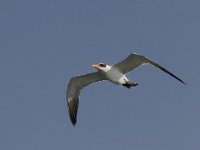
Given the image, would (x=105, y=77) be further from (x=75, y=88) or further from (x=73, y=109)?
(x=73, y=109)

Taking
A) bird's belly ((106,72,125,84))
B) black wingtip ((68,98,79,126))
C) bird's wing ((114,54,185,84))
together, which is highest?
bird's wing ((114,54,185,84))

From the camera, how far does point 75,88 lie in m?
41.5

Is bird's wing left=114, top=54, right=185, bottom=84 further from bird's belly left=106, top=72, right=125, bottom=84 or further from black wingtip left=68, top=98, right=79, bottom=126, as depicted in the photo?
black wingtip left=68, top=98, right=79, bottom=126

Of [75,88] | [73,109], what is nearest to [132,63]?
[75,88]

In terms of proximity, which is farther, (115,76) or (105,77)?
(105,77)

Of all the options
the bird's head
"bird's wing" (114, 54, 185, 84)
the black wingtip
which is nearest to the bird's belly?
the bird's head

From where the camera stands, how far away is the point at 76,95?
137 feet

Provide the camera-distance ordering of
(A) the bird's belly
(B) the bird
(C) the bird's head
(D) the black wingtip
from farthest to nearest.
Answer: (D) the black wingtip, (C) the bird's head, (A) the bird's belly, (B) the bird

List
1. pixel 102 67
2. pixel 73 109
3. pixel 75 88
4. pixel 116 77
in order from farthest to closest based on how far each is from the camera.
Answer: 1. pixel 73 109
2. pixel 75 88
3. pixel 102 67
4. pixel 116 77

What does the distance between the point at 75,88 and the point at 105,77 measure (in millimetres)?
3197

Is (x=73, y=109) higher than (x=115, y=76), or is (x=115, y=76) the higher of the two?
(x=115, y=76)

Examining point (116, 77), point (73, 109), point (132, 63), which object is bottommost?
point (73, 109)

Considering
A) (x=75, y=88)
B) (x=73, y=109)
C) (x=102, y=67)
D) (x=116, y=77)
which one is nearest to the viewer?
(x=116, y=77)

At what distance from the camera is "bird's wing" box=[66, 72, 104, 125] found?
40.5 m
